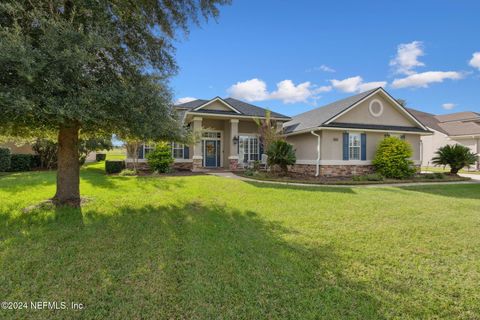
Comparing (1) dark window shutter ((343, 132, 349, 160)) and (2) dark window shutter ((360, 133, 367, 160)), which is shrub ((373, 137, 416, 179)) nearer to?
(2) dark window shutter ((360, 133, 367, 160))

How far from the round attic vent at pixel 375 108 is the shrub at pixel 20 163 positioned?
2286cm

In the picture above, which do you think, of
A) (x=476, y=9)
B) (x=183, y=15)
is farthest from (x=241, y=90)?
(x=183, y=15)

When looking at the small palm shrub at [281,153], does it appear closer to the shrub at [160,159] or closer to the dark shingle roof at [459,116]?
the shrub at [160,159]

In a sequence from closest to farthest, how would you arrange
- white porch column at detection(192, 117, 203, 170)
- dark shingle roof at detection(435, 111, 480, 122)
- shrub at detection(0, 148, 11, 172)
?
1. shrub at detection(0, 148, 11, 172)
2. white porch column at detection(192, 117, 203, 170)
3. dark shingle roof at detection(435, 111, 480, 122)

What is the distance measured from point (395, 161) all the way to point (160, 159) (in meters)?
14.0

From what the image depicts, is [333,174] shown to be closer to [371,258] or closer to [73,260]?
[371,258]

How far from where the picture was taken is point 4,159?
49.0 feet

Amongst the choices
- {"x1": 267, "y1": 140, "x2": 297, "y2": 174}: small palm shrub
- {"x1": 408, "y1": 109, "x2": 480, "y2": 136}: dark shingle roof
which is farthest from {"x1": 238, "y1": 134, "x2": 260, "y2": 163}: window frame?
{"x1": 408, "y1": 109, "x2": 480, "y2": 136}: dark shingle roof

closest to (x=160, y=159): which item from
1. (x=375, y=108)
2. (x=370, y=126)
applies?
(x=370, y=126)

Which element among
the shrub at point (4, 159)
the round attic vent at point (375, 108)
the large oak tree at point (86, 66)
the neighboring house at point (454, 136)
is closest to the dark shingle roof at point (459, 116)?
the neighboring house at point (454, 136)

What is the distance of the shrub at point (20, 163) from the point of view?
628 inches

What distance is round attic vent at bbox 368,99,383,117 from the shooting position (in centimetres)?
1620

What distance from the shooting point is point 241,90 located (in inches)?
1636

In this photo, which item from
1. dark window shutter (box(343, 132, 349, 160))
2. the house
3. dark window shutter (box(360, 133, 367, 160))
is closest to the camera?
the house
